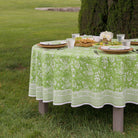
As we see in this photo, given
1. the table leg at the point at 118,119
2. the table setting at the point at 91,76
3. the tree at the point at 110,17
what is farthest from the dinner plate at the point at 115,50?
the tree at the point at 110,17

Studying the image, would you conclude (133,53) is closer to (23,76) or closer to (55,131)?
(55,131)

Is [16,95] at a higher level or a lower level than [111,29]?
lower

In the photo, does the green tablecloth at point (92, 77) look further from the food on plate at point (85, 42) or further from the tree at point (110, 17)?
the tree at point (110, 17)

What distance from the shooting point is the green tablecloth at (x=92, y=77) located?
10.1 ft

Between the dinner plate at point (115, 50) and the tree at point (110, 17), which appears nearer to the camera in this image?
the dinner plate at point (115, 50)

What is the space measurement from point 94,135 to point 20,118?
1129mm

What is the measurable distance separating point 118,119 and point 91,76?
65 centimetres

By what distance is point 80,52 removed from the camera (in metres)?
3.30

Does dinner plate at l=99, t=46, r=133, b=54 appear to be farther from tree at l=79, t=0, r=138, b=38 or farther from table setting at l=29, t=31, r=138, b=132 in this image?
tree at l=79, t=0, r=138, b=38

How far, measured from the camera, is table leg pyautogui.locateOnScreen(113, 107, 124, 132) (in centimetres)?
330

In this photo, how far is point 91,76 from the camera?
3.14m

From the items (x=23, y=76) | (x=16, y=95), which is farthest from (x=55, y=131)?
(x=23, y=76)

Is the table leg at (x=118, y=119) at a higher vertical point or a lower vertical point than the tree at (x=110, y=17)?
lower

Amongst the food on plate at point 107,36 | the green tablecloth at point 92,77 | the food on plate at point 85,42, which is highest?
the food on plate at point 107,36
